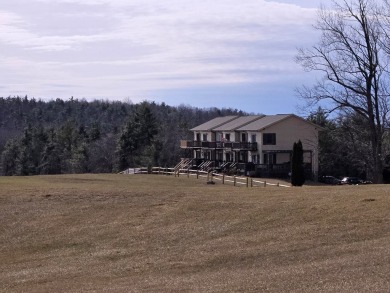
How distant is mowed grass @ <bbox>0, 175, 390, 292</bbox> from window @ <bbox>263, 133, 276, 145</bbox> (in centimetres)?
4710

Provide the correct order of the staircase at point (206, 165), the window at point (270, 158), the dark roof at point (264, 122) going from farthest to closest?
the staircase at point (206, 165), the window at point (270, 158), the dark roof at point (264, 122)

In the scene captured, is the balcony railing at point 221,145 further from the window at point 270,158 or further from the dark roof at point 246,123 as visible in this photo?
the dark roof at point 246,123

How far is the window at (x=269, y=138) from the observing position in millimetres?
82438

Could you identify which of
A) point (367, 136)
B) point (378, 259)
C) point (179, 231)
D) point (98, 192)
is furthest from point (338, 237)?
point (367, 136)

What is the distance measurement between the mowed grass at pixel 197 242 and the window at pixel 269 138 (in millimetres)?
47104

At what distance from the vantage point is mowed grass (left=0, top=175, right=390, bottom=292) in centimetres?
1636

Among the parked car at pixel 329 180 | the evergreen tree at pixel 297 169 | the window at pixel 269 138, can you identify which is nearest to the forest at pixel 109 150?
the parked car at pixel 329 180

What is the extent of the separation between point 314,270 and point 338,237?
5.02 meters

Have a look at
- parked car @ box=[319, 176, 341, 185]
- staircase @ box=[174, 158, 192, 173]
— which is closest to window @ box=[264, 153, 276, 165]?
parked car @ box=[319, 176, 341, 185]

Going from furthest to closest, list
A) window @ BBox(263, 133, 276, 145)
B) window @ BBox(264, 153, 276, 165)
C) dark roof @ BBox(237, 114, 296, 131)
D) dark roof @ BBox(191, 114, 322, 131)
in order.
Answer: window @ BBox(264, 153, 276, 165) → dark roof @ BBox(191, 114, 322, 131) → dark roof @ BBox(237, 114, 296, 131) → window @ BBox(263, 133, 276, 145)

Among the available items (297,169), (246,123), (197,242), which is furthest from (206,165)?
(197,242)

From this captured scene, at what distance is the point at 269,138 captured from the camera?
272 feet

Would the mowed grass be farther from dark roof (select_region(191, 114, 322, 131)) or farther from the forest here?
the forest

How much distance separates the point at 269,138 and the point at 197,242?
60.0m
